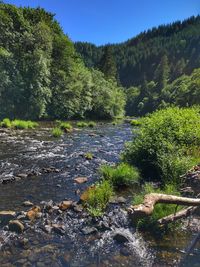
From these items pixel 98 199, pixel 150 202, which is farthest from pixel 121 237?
pixel 150 202

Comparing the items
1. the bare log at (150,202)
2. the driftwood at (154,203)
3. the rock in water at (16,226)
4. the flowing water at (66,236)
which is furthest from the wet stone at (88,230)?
the bare log at (150,202)

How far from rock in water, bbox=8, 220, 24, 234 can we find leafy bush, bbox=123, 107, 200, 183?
6824mm

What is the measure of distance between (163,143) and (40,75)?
114 feet

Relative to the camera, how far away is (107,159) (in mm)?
21438

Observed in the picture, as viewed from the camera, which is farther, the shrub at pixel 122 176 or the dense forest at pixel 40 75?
the dense forest at pixel 40 75

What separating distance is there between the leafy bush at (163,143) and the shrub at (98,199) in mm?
Answer: 3094

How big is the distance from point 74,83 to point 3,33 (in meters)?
14.3

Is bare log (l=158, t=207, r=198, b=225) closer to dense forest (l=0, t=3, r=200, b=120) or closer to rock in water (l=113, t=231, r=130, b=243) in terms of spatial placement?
rock in water (l=113, t=231, r=130, b=243)

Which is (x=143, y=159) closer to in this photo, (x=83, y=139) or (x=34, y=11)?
(x=83, y=139)

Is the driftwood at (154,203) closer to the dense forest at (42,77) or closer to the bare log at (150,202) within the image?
the bare log at (150,202)

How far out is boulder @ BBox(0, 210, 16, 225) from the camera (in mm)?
11039

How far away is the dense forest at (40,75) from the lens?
45.4 meters

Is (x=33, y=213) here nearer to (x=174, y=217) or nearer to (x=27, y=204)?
(x=27, y=204)

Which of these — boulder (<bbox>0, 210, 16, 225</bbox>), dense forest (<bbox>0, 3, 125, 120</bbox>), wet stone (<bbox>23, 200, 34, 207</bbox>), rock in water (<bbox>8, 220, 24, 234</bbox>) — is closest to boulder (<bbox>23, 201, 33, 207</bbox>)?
wet stone (<bbox>23, 200, 34, 207</bbox>)
